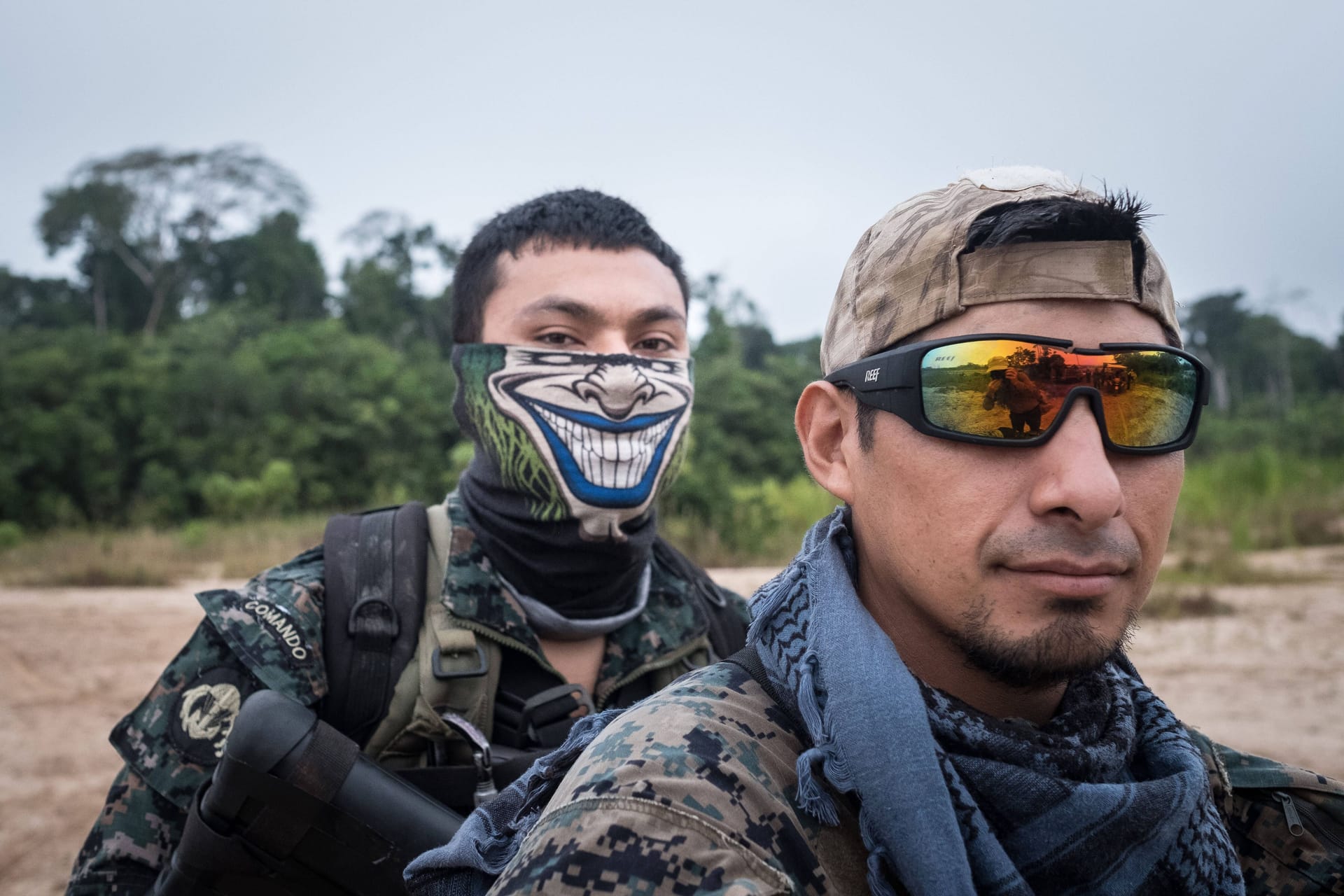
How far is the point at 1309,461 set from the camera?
1698 cm

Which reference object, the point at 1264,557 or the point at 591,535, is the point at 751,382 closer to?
the point at 1264,557

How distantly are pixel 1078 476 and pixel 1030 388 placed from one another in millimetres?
130

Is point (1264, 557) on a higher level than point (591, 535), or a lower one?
lower

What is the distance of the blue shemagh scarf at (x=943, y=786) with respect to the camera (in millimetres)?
1140

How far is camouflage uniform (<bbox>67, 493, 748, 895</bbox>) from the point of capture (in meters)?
2.03

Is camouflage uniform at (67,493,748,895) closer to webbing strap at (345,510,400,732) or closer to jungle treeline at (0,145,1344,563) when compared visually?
webbing strap at (345,510,400,732)

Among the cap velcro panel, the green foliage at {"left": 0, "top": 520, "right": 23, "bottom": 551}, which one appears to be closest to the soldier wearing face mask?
the cap velcro panel

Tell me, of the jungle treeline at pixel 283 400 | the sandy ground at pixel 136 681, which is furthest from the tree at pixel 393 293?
the sandy ground at pixel 136 681

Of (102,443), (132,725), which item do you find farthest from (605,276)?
(102,443)

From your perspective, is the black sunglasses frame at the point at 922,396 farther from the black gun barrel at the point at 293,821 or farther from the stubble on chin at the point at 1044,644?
the black gun barrel at the point at 293,821

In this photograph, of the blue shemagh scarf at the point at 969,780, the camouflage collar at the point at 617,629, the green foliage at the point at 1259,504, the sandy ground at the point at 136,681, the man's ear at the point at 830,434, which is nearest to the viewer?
the blue shemagh scarf at the point at 969,780

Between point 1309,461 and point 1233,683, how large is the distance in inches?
476

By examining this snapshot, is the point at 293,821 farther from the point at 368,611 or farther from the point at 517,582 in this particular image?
the point at 517,582

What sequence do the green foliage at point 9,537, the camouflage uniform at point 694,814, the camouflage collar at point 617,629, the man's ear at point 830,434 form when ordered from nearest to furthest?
1. the camouflage uniform at point 694,814
2. the man's ear at point 830,434
3. the camouflage collar at point 617,629
4. the green foliage at point 9,537
